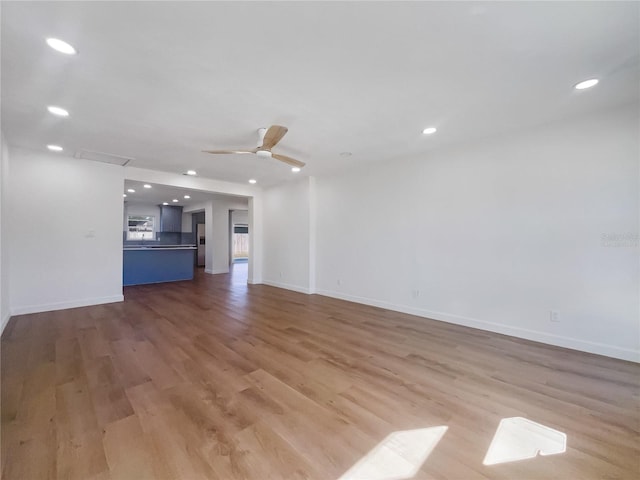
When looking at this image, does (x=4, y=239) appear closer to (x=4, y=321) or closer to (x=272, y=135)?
(x=4, y=321)

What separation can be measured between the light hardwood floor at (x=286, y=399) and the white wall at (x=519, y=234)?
0.41 metres

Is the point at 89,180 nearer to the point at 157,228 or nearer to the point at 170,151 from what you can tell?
the point at 170,151

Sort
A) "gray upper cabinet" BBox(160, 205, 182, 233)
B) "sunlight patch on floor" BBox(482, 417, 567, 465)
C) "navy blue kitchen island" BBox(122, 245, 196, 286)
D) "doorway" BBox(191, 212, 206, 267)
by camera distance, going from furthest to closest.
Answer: "doorway" BBox(191, 212, 206, 267) < "gray upper cabinet" BBox(160, 205, 182, 233) < "navy blue kitchen island" BBox(122, 245, 196, 286) < "sunlight patch on floor" BBox(482, 417, 567, 465)

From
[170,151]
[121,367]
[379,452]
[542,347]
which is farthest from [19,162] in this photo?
[542,347]

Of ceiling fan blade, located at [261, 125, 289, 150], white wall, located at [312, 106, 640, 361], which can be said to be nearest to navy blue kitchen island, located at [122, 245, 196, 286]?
white wall, located at [312, 106, 640, 361]

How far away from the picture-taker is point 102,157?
176 inches

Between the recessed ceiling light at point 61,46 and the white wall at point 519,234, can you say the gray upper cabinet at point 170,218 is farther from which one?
the recessed ceiling light at point 61,46

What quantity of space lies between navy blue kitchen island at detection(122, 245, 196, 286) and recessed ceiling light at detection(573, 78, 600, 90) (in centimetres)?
826

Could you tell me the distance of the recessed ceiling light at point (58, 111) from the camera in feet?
9.18

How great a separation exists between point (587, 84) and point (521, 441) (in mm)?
2936

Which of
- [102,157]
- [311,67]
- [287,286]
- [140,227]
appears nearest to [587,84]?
[311,67]

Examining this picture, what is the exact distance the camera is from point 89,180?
15.5ft

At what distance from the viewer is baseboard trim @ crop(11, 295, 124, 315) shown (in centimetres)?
416

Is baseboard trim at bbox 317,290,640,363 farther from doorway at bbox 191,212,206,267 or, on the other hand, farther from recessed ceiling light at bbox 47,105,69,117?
doorway at bbox 191,212,206,267
